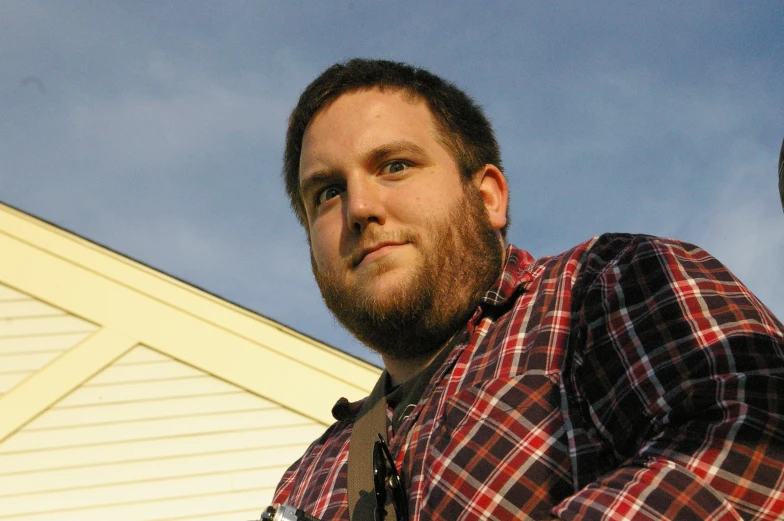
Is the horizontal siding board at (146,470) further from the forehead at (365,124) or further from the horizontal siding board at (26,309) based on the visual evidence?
the forehead at (365,124)

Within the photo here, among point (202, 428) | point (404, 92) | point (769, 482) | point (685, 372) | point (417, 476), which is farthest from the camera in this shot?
point (202, 428)

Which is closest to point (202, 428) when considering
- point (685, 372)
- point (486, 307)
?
point (486, 307)

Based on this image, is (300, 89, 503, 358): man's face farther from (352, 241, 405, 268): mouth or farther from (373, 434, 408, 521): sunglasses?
(373, 434, 408, 521): sunglasses

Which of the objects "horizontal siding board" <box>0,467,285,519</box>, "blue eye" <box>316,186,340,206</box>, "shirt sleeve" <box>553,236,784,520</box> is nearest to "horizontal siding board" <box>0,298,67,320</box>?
"horizontal siding board" <box>0,467,285,519</box>

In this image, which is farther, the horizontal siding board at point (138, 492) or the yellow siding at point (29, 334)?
the yellow siding at point (29, 334)

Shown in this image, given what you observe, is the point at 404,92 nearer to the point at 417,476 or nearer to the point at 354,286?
the point at 354,286

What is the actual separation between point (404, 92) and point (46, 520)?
4110 mm

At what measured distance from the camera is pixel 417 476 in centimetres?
180

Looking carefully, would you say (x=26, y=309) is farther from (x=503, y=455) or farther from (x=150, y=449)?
(x=503, y=455)

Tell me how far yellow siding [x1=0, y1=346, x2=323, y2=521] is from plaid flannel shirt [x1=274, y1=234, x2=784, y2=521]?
3758 millimetres

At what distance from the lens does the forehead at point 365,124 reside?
2500 millimetres

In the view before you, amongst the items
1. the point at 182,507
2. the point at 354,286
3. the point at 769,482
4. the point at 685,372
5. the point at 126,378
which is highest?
the point at 126,378

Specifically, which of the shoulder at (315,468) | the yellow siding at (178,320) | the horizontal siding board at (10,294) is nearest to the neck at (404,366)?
the shoulder at (315,468)

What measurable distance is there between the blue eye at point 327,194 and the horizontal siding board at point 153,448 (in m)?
3.63
